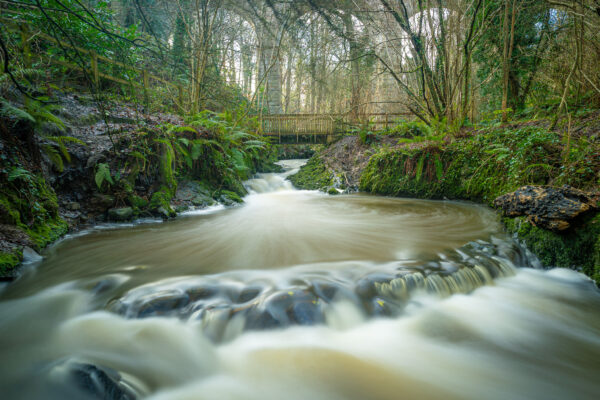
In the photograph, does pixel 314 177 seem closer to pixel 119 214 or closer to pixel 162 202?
pixel 162 202

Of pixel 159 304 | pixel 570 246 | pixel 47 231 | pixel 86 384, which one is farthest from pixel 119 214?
pixel 570 246

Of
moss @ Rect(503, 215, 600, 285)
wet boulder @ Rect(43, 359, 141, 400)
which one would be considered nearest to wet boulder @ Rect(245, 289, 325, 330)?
wet boulder @ Rect(43, 359, 141, 400)

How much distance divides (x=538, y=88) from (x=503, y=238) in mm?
6935

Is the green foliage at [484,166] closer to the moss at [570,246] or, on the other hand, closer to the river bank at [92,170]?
the moss at [570,246]

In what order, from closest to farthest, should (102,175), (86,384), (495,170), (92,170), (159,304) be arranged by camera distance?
1. (86,384)
2. (159,304)
3. (102,175)
4. (92,170)
5. (495,170)

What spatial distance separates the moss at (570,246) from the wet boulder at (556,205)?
0.45 feet

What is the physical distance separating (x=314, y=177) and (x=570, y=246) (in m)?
7.68

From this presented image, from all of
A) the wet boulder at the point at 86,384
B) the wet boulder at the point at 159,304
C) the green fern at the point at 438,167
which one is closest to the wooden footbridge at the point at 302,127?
the green fern at the point at 438,167

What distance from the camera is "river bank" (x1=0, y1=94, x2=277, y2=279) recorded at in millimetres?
3277

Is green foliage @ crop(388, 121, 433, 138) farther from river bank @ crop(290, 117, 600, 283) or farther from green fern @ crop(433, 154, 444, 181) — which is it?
green fern @ crop(433, 154, 444, 181)

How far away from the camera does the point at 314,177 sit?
1013cm

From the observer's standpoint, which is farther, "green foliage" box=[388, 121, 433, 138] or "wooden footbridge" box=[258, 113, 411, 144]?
"wooden footbridge" box=[258, 113, 411, 144]

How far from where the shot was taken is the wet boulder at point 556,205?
9.11 feet

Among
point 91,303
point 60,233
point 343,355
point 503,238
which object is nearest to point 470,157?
point 503,238
